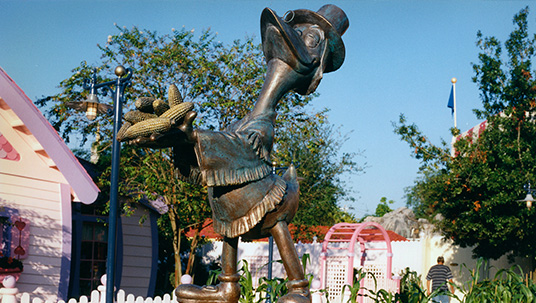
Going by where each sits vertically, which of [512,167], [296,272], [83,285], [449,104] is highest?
[449,104]

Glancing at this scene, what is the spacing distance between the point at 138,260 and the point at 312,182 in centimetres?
1079

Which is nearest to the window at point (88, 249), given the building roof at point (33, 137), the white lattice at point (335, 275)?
the building roof at point (33, 137)

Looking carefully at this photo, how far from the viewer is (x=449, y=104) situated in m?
21.8

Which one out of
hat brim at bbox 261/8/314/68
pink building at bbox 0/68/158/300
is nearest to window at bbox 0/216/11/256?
pink building at bbox 0/68/158/300

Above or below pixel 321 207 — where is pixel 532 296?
below

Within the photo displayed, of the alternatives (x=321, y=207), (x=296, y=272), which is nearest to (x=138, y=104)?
(x=296, y=272)

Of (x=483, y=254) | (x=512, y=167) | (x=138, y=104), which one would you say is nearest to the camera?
(x=138, y=104)

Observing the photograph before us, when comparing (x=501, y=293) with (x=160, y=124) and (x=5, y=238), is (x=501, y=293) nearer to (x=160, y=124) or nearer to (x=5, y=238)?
(x=160, y=124)

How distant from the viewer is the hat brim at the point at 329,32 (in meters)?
3.22

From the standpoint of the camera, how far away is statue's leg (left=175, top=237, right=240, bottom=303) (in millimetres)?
2943

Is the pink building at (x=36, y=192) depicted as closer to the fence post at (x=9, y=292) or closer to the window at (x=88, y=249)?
the window at (x=88, y=249)

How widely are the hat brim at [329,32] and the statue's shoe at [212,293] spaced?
52.0 inches

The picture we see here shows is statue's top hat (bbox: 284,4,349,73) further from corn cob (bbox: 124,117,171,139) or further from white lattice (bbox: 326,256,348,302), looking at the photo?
white lattice (bbox: 326,256,348,302)

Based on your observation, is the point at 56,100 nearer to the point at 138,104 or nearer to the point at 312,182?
the point at 138,104
